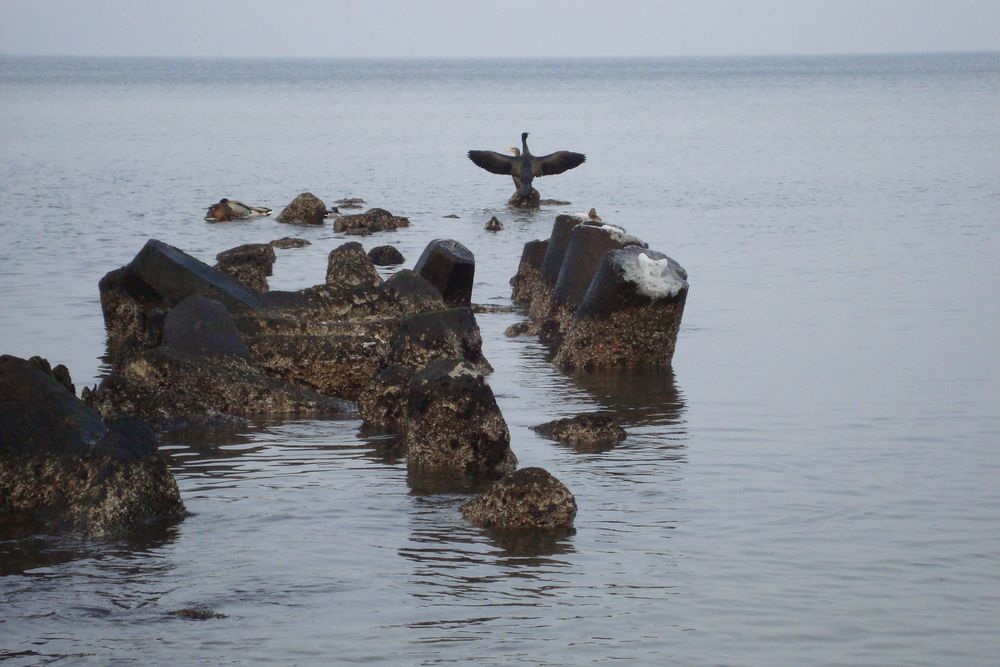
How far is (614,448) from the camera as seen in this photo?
12477mm

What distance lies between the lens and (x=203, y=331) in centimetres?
1405

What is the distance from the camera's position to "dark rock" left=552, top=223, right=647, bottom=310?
17453 millimetres

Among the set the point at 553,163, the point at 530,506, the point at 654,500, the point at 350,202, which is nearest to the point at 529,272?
the point at 654,500

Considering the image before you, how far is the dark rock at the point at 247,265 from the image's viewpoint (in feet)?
64.4

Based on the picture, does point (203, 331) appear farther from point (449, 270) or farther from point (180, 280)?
point (449, 270)

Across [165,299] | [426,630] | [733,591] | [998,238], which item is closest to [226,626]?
[426,630]

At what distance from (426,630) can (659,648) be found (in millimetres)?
1288

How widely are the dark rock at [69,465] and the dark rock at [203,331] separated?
9.09 feet

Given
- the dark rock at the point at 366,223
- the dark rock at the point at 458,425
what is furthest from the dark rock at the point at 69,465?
the dark rock at the point at 366,223

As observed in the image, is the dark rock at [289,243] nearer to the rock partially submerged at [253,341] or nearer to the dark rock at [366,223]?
the dark rock at [366,223]

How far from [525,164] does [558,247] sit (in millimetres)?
19315

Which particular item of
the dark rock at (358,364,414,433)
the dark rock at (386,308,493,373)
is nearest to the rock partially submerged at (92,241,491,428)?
the dark rock at (386,308,493,373)

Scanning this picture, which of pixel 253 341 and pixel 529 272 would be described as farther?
pixel 529 272

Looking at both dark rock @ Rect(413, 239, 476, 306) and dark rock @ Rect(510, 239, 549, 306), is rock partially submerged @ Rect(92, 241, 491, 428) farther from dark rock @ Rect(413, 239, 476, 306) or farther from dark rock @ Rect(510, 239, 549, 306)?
dark rock @ Rect(510, 239, 549, 306)
